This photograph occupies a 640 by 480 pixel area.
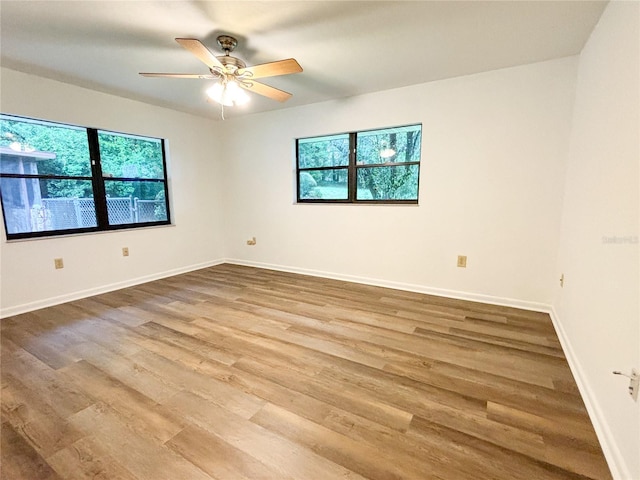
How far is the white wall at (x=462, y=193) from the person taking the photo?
2.71 meters

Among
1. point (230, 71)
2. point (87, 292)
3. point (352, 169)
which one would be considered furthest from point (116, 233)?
point (352, 169)

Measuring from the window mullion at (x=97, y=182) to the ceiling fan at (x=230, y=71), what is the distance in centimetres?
158

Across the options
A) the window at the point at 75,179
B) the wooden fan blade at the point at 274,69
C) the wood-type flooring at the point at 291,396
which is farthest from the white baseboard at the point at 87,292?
the wooden fan blade at the point at 274,69

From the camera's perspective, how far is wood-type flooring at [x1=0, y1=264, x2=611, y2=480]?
1.26 meters

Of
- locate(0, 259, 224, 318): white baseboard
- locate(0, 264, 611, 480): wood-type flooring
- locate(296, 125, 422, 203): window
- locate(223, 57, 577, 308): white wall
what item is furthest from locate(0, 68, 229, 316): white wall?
locate(296, 125, 422, 203): window

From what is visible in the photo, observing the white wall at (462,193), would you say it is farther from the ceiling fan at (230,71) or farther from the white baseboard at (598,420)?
the ceiling fan at (230,71)

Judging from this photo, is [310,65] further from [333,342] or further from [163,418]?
[163,418]

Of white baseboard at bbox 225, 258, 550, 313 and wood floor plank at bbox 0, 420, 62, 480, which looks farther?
white baseboard at bbox 225, 258, 550, 313

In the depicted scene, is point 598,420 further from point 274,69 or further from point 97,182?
point 97,182

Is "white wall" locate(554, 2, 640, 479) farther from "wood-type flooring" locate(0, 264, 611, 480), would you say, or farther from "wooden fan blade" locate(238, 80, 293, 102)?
"wooden fan blade" locate(238, 80, 293, 102)

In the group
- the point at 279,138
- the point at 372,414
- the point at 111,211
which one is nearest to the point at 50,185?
the point at 111,211

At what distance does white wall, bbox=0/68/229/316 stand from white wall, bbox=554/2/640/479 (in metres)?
4.47

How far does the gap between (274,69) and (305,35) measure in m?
0.34

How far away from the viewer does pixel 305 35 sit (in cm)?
218
